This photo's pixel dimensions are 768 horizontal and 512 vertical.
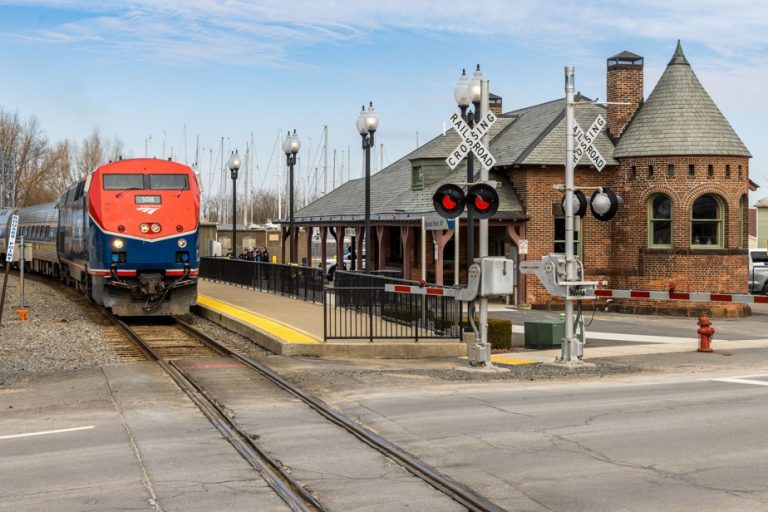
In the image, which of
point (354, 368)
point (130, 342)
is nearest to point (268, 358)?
point (354, 368)

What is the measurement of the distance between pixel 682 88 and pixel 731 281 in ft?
22.7

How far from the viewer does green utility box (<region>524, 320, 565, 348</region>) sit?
2167 cm

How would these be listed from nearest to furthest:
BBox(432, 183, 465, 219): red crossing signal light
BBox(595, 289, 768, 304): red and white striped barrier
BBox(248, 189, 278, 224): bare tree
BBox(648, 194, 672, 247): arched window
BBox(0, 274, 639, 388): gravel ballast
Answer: BBox(0, 274, 639, 388): gravel ballast
BBox(432, 183, 465, 219): red crossing signal light
BBox(595, 289, 768, 304): red and white striped barrier
BBox(648, 194, 672, 247): arched window
BBox(248, 189, 278, 224): bare tree

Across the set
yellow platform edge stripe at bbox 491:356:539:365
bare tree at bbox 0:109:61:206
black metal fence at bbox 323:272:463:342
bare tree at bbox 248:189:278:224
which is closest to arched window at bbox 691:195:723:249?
black metal fence at bbox 323:272:463:342

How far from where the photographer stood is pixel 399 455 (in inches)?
396

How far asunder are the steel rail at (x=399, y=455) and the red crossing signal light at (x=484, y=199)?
4.32 metres

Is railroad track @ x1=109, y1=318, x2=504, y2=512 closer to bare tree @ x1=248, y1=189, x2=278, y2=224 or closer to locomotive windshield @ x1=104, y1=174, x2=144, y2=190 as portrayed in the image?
locomotive windshield @ x1=104, y1=174, x2=144, y2=190

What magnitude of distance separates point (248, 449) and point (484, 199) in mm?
8063

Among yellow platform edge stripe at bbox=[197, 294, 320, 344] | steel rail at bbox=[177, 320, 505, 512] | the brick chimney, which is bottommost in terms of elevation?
steel rail at bbox=[177, 320, 505, 512]

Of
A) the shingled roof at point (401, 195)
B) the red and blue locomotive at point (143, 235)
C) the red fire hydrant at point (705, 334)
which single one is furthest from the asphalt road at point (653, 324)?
the red and blue locomotive at point (143, 235)

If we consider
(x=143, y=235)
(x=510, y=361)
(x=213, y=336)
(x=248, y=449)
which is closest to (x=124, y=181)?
(x=143, y=235)

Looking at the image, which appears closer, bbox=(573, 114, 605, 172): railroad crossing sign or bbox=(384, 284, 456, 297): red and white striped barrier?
bbox=(573, 114, 605, 172): railroad crossing sign

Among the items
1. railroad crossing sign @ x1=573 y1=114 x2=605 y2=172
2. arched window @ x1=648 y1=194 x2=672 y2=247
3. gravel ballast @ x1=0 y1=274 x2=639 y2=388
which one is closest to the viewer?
gravel ballast @ x1=0 y1=274 x2=639 y2=388

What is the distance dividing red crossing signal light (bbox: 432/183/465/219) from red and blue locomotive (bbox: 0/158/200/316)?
10147mm
